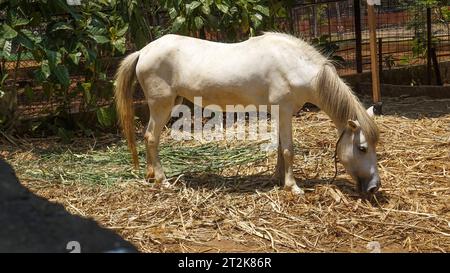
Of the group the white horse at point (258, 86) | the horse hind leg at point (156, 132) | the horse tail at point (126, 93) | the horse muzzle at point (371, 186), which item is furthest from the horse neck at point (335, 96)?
the horse tail at point (126, 93)

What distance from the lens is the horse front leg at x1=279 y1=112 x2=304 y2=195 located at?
16.4ft

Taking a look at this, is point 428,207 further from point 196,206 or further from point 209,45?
point 209,45

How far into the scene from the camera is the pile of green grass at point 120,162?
18.7ft

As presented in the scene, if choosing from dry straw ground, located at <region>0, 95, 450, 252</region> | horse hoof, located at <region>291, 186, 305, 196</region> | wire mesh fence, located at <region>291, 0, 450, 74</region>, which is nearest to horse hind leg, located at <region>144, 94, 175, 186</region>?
dry straw ground, located at <region>0, 95, 450, 252</region>

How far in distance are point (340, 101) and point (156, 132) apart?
1.63 m

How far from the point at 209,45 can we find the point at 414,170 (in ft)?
6.98

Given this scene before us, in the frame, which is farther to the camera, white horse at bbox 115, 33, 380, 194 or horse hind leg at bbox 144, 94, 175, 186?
horse hind leg at bbox 144, 94, 175, 186

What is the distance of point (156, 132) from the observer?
213 inches

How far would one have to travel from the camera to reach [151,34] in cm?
797

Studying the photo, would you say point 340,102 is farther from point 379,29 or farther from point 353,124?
point 379,29

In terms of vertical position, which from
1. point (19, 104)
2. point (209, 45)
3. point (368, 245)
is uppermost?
point (209, 45)

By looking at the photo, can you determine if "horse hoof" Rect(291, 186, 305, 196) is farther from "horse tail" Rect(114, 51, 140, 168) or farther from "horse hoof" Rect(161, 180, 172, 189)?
"horse tail" Rect(114, 51, 140, 168)
